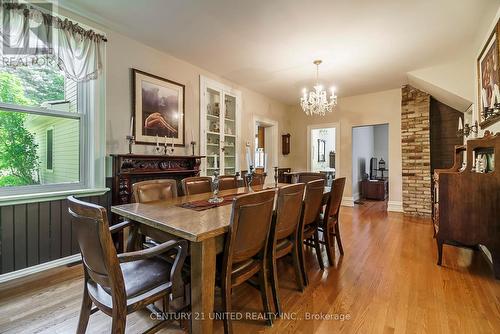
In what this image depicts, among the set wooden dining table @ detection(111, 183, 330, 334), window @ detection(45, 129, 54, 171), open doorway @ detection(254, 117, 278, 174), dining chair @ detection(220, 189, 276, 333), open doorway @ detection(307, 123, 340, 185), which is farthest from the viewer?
open doorway @ detection(307, 123, 340, 185)

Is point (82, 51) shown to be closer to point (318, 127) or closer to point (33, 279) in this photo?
point (33, 279)

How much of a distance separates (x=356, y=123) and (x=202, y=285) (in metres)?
5.60

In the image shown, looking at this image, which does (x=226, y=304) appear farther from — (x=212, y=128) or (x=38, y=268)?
(x=212, y=128)

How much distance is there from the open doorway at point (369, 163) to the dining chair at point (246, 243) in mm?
5153

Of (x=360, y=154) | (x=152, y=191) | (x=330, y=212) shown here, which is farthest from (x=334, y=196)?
(x=360, y=154)

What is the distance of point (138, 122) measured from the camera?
3.15 meters

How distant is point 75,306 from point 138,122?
7.19 feet

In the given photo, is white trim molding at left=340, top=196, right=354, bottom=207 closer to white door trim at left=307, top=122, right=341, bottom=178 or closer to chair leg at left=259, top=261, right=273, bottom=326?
white door trim at left=307, top=122, right=341, bottom=178

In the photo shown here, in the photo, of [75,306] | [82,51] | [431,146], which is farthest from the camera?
[431,146]

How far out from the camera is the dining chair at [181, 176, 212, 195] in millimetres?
2613

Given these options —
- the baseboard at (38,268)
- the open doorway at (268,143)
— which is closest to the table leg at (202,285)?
the baseboard at (38,268)

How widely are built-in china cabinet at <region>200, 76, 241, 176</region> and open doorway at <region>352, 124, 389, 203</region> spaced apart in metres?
3.16

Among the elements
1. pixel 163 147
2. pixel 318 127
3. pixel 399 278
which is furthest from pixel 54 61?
pixel 318 127

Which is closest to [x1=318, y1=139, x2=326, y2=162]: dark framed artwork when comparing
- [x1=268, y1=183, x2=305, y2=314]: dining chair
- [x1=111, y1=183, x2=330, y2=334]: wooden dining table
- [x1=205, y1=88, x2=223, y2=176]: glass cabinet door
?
[x1=205, y1=88, x2=223, y2=176]: glass cabinet door
